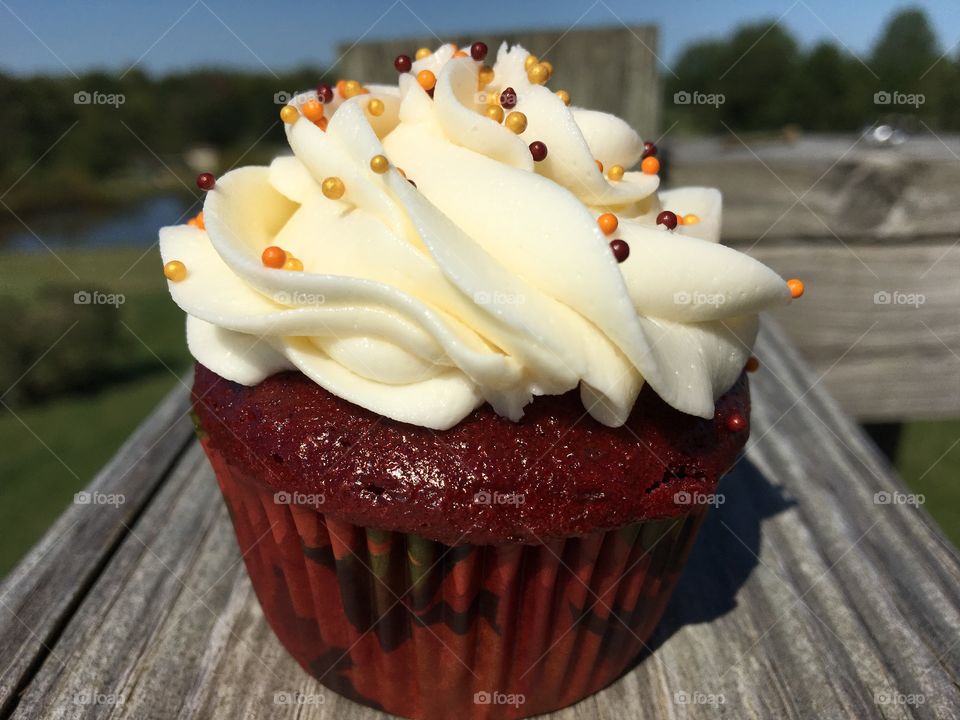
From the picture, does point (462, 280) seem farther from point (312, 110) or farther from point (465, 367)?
point (312, 110)

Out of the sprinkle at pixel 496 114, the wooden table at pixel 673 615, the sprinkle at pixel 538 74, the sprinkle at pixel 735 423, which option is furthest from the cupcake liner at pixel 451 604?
the sprinkle at pixel 538 74

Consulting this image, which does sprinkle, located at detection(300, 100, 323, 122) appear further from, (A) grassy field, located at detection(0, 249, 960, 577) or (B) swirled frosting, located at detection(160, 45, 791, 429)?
(A) grassy field, located at detection(0, 249, 960, 577)

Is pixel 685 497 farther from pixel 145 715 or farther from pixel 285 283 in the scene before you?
pixel 145 715

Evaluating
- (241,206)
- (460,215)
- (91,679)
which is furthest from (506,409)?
(91,679)

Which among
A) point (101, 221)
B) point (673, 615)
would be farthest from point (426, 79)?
point (101, 221)

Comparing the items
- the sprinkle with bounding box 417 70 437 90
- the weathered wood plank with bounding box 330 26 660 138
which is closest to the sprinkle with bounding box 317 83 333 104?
the sprinkle with bounding box 417 70 437 90

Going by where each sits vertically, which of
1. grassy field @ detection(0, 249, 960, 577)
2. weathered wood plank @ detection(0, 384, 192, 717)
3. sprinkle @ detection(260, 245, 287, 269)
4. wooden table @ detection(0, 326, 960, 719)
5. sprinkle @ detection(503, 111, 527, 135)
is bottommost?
Result: grassy field @ detection(0, 249, 960, 577)
